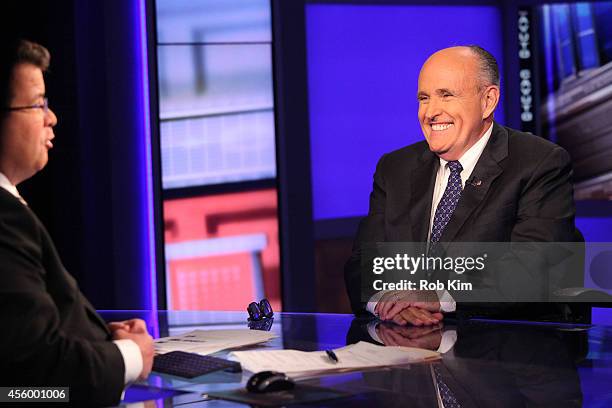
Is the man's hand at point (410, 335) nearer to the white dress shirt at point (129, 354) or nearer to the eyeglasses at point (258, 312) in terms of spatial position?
the eyeglasses at point (258, 312)

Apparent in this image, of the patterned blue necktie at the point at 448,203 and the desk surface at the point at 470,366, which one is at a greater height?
the patterned blue necktie at the point at 448,203

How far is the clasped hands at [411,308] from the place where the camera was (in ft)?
7.73

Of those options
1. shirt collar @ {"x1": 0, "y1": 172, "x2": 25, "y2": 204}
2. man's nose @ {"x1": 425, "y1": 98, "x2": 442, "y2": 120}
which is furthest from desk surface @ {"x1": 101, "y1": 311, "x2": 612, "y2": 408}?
man's nose @ {"x1": 425, "y1": 98, "x2": 442, "y2": 120}

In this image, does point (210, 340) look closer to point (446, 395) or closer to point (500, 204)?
point (446, 395)

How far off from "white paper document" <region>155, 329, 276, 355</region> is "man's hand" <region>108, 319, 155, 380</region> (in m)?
0.27

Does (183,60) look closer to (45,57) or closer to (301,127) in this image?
(301,127)

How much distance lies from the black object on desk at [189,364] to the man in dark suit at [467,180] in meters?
0.95

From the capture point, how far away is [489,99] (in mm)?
2939

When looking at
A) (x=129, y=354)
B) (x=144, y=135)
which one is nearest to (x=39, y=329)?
(x=129, y=354)

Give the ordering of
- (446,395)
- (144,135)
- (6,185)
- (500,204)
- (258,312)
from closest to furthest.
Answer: (6,185) → (446,395) → (258,312) → (500,204) → (144,135)

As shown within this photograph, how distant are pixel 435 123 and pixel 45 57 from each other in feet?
5.40

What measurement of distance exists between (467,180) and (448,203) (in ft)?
0.31

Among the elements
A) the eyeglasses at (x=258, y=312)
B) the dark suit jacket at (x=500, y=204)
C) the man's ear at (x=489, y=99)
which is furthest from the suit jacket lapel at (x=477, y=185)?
the eyeglasses at (x=258, y=312)

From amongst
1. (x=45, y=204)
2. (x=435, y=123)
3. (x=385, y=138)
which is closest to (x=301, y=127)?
(x=385, y=138)
